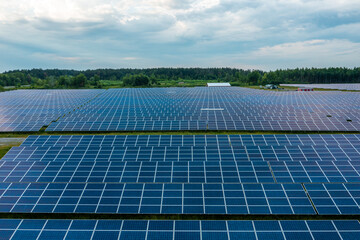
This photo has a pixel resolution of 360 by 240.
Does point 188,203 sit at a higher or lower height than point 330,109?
lower

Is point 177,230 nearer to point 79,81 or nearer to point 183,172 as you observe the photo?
point 183,172

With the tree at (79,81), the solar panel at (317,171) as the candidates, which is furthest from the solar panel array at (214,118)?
the tree at (79,81)

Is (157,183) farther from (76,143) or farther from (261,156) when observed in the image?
(76,143)

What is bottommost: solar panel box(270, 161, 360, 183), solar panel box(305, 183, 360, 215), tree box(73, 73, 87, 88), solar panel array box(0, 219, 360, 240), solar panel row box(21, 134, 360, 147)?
solar panel array box(0, 219, 360, 240)

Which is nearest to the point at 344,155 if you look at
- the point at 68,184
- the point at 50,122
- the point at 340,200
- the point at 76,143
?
the point at 340,200

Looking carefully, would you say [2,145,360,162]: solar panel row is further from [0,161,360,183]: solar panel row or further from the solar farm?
[0,161,360,183]: solar panel row

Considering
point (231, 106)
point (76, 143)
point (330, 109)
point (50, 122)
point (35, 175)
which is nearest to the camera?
point (35, 175)

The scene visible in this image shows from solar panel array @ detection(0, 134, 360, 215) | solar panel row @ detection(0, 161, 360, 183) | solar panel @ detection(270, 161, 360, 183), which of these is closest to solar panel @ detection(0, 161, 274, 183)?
solar panel row @ detection(0, 161, 360, 183)

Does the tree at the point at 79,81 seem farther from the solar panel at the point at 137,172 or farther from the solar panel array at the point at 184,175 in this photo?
the solar panel at the point at 137,172
